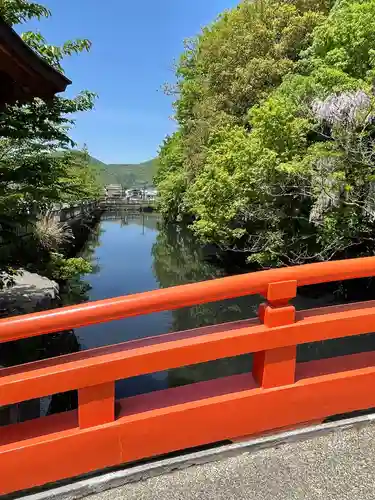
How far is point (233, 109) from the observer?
1559cm

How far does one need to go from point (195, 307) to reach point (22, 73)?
9396 mm

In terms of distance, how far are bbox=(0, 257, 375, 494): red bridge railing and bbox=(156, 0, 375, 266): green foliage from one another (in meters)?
7.26

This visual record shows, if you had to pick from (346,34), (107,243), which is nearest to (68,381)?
(346,34)

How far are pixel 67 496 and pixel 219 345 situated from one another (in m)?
0.95

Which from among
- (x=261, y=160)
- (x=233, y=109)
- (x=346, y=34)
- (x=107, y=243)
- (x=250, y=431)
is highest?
(x=346, y=34)

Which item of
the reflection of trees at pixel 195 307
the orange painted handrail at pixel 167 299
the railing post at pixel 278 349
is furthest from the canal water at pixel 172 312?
the orange painted handrail at pixel 167 299

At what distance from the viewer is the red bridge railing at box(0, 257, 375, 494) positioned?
1.83 metres

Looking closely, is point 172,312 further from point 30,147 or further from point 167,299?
point 167,299

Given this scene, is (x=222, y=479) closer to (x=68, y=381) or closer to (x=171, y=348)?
(x=171, y=348)

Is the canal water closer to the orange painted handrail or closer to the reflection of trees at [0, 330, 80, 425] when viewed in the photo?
the reflection of trees at [0, 330, 80, 425]

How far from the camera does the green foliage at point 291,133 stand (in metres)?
9.04

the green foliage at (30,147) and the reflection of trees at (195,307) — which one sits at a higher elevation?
the green foliage at (30,147)

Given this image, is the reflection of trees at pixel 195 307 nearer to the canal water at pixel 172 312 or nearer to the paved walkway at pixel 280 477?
the canal water at pixel 172 312

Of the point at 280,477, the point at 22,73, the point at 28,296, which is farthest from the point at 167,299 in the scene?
the point at 28,296
